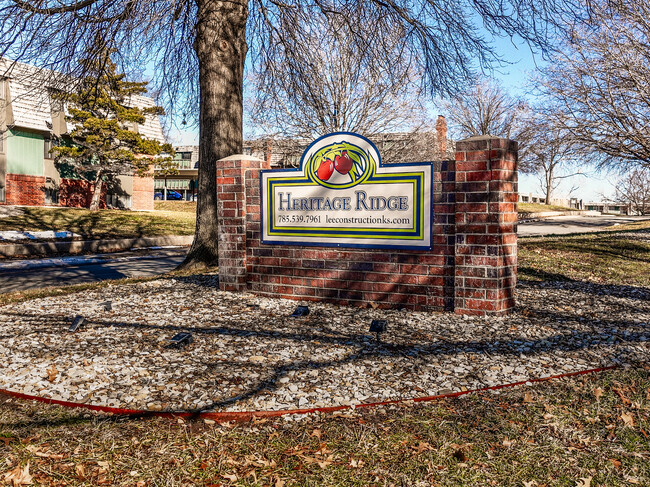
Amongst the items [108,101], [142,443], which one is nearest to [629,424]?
[142,443]

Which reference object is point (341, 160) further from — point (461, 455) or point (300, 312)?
point (461, 455)

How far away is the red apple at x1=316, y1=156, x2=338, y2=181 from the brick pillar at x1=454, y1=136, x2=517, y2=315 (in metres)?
1.58

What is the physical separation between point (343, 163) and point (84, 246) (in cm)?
1239

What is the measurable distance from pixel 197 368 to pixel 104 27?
842 cm

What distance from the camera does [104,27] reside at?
9.86 m

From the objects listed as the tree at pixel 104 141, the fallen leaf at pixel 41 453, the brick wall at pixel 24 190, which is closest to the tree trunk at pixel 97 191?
the tree at pixel 104 141

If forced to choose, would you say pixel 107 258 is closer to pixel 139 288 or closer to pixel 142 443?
pixel 139 288

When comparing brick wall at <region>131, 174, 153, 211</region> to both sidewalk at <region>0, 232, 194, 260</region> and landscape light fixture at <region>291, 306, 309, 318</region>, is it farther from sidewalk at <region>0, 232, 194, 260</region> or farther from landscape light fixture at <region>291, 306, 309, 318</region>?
landscape light fixture at <region>291, 306, 309, 318</region>

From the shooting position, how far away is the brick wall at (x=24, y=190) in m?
24.5

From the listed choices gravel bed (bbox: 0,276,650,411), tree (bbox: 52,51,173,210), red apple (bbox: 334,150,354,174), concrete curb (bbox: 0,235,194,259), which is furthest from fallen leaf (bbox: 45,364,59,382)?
tree (bbox: 52,51,173,210)

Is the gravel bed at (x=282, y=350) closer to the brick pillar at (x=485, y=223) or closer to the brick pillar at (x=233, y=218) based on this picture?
the brick pillar at (x=485, y=223)

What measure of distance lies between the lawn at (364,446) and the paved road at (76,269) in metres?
7.01

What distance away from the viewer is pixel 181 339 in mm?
4578

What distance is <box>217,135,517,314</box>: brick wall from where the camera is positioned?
5.53 m
